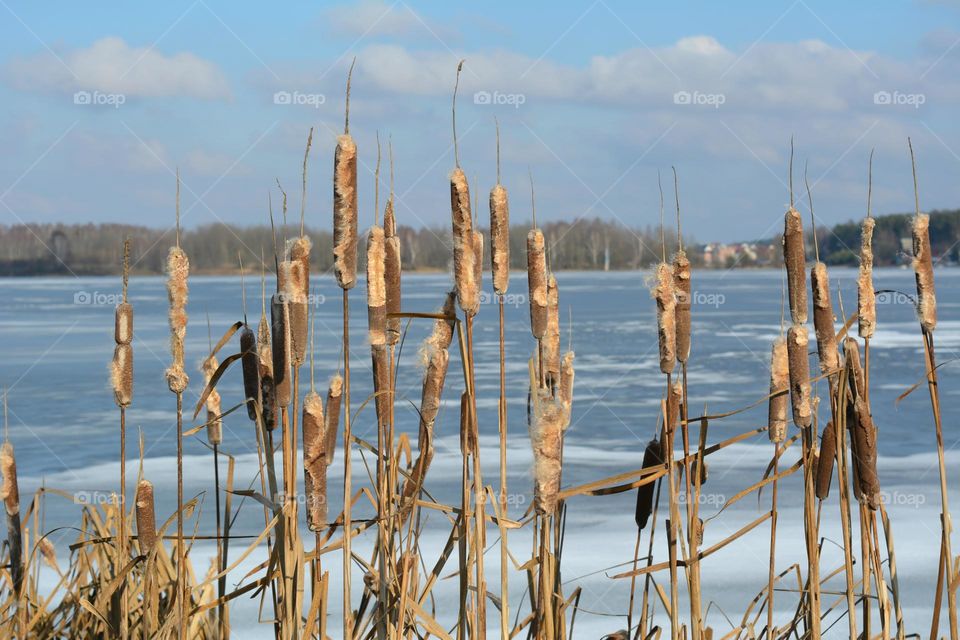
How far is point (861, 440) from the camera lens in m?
2.04

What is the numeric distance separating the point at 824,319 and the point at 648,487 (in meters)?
0.54

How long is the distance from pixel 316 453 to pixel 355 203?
477 mm

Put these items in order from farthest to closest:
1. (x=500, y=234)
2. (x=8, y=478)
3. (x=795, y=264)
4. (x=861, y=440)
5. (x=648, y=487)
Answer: (x=8, y=478) → (x=648, y=487) → (x=861, y=440) → (x=795, y=264) → (x=500, y=234)

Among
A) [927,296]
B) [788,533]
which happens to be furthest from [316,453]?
[788,533]

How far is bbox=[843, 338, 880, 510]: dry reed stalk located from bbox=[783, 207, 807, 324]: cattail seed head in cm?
14

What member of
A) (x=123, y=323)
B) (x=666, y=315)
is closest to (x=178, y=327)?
(x=123, y=323)

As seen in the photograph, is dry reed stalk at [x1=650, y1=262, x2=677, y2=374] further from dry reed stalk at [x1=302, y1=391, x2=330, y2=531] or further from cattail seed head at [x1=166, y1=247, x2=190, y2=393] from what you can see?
cattail seed head at [x1=166, y1=247, x2=190, y2=393]

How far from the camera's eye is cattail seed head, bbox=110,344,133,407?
205cm

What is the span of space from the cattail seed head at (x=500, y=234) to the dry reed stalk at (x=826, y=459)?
2.55 feet

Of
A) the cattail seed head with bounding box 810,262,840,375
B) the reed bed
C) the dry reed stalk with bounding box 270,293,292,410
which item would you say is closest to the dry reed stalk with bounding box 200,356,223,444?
the reed bed

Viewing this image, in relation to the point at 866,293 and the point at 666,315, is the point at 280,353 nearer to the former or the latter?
the point at 666,315

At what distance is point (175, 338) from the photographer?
1.95 metres

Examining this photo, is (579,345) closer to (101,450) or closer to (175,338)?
(101,450)

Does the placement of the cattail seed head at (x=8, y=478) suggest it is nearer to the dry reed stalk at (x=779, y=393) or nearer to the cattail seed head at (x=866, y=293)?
the dry reed stalk at (x=779, y=393)
